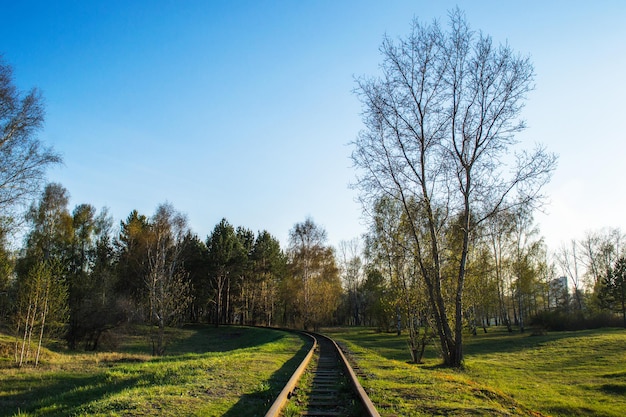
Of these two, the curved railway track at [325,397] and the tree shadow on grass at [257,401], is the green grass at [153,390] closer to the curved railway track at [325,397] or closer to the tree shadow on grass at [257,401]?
the tree shadow on grass at [257,401]

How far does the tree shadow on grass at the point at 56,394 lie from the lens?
7.96 metres

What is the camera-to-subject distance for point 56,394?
1120 cm

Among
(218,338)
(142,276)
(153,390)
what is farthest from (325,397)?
(142,276)

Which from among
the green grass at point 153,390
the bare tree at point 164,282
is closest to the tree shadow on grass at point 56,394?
the green grass at point 153,390

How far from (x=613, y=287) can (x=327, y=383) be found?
162 feet

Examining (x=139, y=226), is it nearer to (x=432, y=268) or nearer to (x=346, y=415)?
(x=432, y=268)

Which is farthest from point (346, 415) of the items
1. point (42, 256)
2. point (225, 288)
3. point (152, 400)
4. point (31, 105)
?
point (225, 288)

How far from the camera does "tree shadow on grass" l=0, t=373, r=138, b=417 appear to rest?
796cm

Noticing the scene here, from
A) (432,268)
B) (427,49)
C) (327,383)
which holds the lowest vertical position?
(327,383)

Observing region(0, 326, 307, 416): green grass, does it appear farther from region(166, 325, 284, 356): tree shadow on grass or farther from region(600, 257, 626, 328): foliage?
region(600, 257, 626, 328): foliage

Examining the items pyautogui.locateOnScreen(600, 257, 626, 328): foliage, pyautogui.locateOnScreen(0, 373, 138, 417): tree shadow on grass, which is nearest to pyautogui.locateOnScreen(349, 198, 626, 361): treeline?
A: pyautogui.locateOnScreen(600, 257, 626, 328): foliage

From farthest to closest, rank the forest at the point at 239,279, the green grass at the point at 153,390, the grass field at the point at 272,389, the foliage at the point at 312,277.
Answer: the foliage at the point at 312,277, the forest at the point at 239,279, the grass field at the point at 272,389, the green grass at the point at 153,390

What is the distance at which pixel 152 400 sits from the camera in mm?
6793

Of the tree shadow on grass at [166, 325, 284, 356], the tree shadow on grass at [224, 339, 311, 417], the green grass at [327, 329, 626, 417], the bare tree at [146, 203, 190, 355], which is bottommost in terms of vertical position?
the tree shadow on grass at [166, 325, 284, 356]
